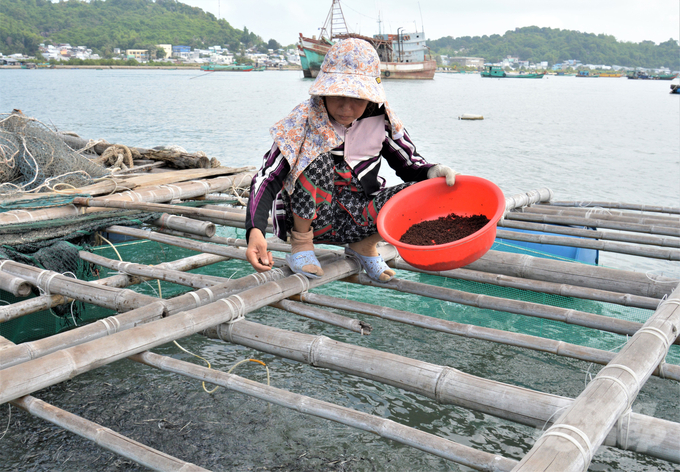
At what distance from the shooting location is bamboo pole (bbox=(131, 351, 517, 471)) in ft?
4.31

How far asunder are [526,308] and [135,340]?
1.60m

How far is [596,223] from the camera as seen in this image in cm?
409

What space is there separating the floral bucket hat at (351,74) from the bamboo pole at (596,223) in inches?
99.1

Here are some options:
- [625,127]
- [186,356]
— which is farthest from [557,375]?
[625,127]

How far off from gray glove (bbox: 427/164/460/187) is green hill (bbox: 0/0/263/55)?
94.5 meters

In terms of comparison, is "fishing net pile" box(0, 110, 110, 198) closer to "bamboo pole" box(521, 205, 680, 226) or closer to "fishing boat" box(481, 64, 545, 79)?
"bamboo pole" box(521, 205, 680, 226)

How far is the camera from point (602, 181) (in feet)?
38.2

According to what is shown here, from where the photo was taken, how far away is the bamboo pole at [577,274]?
7.82 feet

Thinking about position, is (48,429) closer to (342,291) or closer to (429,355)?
(429,355)

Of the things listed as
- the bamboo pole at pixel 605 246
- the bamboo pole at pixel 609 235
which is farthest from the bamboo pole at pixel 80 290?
the bamboo pole at pixel 609 235

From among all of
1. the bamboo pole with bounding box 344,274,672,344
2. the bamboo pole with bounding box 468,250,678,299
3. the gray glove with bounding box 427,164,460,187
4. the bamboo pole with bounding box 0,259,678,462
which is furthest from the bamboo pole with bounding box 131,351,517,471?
the bamboo pole with bounding box 468,250,678,299

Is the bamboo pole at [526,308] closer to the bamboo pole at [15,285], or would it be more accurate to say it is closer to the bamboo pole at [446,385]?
the bamboo pole at [446,385]

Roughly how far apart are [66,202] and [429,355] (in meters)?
2.64

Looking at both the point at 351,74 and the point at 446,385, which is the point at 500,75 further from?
the point at 446,385
